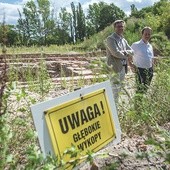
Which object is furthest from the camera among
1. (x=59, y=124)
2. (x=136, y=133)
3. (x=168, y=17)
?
(x=168, y=17)

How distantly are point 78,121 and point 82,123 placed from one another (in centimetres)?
5

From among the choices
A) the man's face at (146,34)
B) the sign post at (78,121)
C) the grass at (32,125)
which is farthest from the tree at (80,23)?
the sign post at (78,121)

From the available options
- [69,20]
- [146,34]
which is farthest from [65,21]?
[146,34]

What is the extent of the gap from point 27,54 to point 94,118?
14.2 metres

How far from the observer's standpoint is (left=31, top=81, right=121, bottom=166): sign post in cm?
264

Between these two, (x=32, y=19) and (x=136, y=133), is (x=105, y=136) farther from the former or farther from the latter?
(x=32, y=19)

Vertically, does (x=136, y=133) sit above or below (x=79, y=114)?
below

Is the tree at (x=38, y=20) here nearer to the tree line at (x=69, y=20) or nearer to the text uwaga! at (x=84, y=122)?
the tree line at (x=69, y=20)

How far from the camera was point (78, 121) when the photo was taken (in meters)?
2.96

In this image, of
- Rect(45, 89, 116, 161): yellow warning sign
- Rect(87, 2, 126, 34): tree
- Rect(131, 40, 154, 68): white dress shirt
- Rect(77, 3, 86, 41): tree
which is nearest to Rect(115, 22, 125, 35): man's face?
Rect(131, 40, 154, 68): white dress shirt

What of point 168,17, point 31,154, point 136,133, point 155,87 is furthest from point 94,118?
point 168,17

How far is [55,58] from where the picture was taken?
16922mm

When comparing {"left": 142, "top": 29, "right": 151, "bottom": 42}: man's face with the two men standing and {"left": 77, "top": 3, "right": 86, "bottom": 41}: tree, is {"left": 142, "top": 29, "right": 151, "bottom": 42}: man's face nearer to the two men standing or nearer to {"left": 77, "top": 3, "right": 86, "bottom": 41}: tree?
the two men standing

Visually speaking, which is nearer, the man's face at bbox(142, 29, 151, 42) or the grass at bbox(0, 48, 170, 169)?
the grass at bbox(0, 48, 170, 169)
